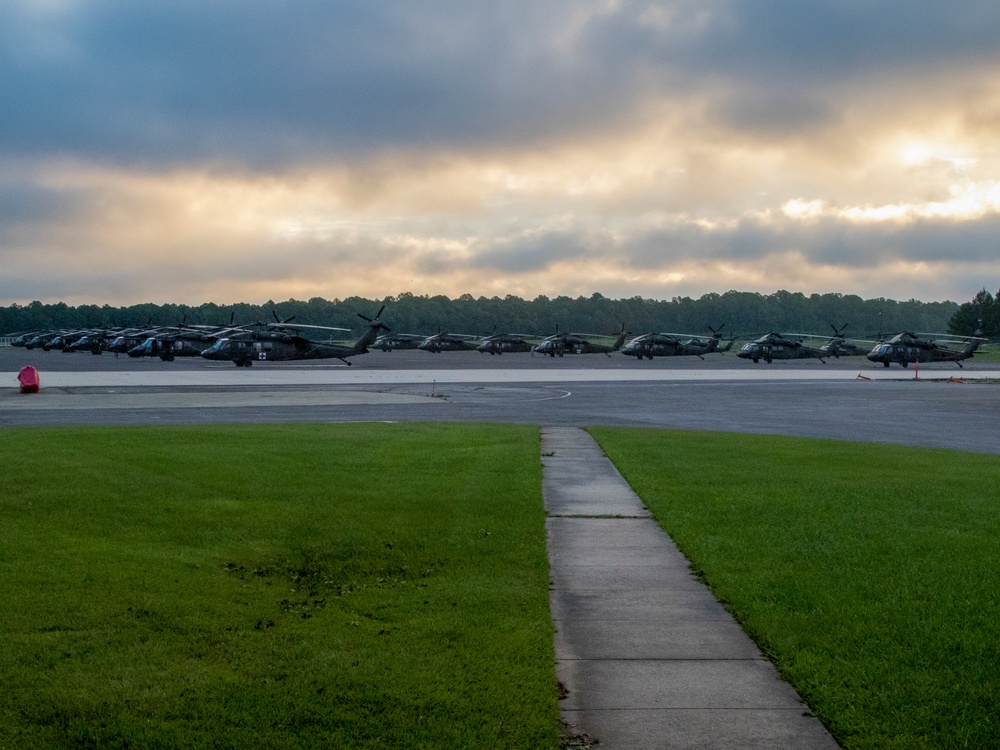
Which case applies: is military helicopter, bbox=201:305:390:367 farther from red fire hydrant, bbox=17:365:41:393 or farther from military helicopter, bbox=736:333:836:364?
military helicopter, bbox=736:333:836:364

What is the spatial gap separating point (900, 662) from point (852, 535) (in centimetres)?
467

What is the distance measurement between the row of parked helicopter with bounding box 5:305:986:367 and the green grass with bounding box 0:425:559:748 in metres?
41.5

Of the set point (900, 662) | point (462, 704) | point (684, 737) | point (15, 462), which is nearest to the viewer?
point (684, 737)

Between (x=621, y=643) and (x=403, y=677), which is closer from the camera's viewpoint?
(x=403, y=677)

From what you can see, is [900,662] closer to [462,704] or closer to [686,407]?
[462,704]

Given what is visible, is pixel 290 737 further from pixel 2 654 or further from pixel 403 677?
pixel 2 654

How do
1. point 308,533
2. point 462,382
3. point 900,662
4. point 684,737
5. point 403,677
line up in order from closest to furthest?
point 684,737, point 403,677, point 900,662, point 308,533, point 462,382

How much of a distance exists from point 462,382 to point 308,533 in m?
42.1

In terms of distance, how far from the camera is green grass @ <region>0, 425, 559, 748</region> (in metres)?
5.86

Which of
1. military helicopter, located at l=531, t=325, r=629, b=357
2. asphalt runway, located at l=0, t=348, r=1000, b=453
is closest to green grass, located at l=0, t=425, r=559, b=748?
asphalt runway, located at l=0, t=348, r=1000, b=453

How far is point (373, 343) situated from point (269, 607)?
91738 mm

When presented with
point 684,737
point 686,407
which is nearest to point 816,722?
point 684,737

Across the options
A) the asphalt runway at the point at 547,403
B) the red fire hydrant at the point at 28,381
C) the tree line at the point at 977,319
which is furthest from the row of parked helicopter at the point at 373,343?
the tree line at the point at 977,319

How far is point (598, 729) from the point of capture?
567 centimetres
